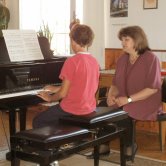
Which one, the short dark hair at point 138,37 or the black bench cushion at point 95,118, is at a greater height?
the short dark hair at point 138,37

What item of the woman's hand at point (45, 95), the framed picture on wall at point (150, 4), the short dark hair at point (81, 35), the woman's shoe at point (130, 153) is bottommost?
the woman's shoe at point (130, 153)

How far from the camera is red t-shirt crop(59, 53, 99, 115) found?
2.84 meters

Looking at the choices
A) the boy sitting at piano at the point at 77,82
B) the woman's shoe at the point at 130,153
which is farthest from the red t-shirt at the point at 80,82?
the woman's shoe at the point at 130,153

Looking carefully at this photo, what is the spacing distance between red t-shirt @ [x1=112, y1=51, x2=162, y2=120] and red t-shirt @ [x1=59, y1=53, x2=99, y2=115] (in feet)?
2.07

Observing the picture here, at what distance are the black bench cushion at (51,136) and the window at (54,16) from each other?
3036 mm

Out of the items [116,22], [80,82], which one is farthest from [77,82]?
[116,22]

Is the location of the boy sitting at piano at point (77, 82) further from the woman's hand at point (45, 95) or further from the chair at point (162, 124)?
the chair at point (162, 124)

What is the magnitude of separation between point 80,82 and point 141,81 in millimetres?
859

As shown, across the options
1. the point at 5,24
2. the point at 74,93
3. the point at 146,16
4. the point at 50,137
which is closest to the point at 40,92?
the point at 74,93

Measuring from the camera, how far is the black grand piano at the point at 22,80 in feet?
10.5

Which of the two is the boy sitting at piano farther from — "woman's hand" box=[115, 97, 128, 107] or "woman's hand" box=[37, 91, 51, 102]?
"woman's hand" box=[115, 97, 128, 107]

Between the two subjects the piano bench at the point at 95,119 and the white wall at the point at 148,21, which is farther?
the white wall at the point at 148,21

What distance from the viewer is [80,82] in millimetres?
2883

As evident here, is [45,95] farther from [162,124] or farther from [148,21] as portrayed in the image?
[148,21]
